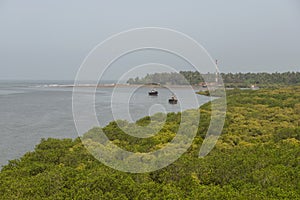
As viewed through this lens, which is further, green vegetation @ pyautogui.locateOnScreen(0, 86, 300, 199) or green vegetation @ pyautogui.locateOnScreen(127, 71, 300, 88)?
green vegetation @ pyautogui.locateOnScreen(127, 71, 300, 88)

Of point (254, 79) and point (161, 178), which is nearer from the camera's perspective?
point (161, 178)

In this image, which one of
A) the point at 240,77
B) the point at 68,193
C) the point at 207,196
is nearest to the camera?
the point at 207,196

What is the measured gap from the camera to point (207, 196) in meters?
6.44

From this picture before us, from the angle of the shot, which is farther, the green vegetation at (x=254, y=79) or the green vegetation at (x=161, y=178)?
the green vegetation at (x=254, y=79)

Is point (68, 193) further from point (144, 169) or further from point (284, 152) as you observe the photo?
point (284, 152)

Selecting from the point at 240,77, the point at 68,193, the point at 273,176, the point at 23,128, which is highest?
the point at 240,77

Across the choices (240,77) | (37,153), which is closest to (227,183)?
(37,153)

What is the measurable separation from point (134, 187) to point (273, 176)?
133 inches

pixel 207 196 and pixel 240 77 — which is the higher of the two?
pixel 240 77

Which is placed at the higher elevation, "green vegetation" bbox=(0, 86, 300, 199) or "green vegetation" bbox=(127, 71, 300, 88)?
"green vegetation" bbox=(127, 71, 300, 88)

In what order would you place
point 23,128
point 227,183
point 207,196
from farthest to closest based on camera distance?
point 23,128
point 227,183
point 207,196

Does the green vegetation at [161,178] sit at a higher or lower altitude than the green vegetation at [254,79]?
lower

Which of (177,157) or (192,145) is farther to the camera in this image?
(192,145)

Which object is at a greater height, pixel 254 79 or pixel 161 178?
pixel 254 79
